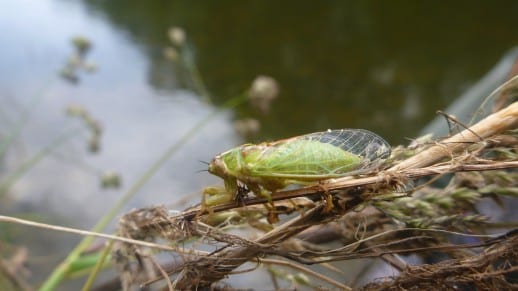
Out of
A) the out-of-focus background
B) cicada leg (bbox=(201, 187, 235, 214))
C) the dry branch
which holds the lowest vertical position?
the dry branch

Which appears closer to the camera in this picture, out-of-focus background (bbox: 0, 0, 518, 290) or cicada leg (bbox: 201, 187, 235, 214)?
cicada leg (bbox: 201, 187, 235, 214)

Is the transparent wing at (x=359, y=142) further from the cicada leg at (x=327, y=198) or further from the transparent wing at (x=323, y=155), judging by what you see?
the cicada leg at (x=327, y=198)

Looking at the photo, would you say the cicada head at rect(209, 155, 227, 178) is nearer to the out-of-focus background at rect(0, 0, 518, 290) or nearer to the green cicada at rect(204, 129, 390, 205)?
the green cicada at rect(204, 129, 390, 205)

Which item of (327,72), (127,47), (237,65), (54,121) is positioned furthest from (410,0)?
(54,121)

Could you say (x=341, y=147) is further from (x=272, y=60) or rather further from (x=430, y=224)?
(x=272, y=60)

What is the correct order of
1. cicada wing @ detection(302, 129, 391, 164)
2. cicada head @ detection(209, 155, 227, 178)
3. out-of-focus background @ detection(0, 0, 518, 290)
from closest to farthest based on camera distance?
cicada wing @ detection(302, 129, 391, 164) < cicada head @ detection(209, 155, 227, 178) < out-of-focus background @ detection(0, 0, 518, 290)

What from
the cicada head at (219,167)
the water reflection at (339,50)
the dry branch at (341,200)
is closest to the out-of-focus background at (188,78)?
the water reflection at (339,50)

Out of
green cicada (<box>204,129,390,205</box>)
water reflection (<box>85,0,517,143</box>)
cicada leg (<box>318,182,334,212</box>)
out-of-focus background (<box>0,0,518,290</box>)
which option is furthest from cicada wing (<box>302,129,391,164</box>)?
water reflection (<box>85,0,517,143</box>)

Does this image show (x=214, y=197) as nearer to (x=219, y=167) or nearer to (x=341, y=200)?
(x=219, y=167)

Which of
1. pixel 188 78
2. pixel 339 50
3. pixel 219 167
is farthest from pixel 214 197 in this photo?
pixel 339 50
